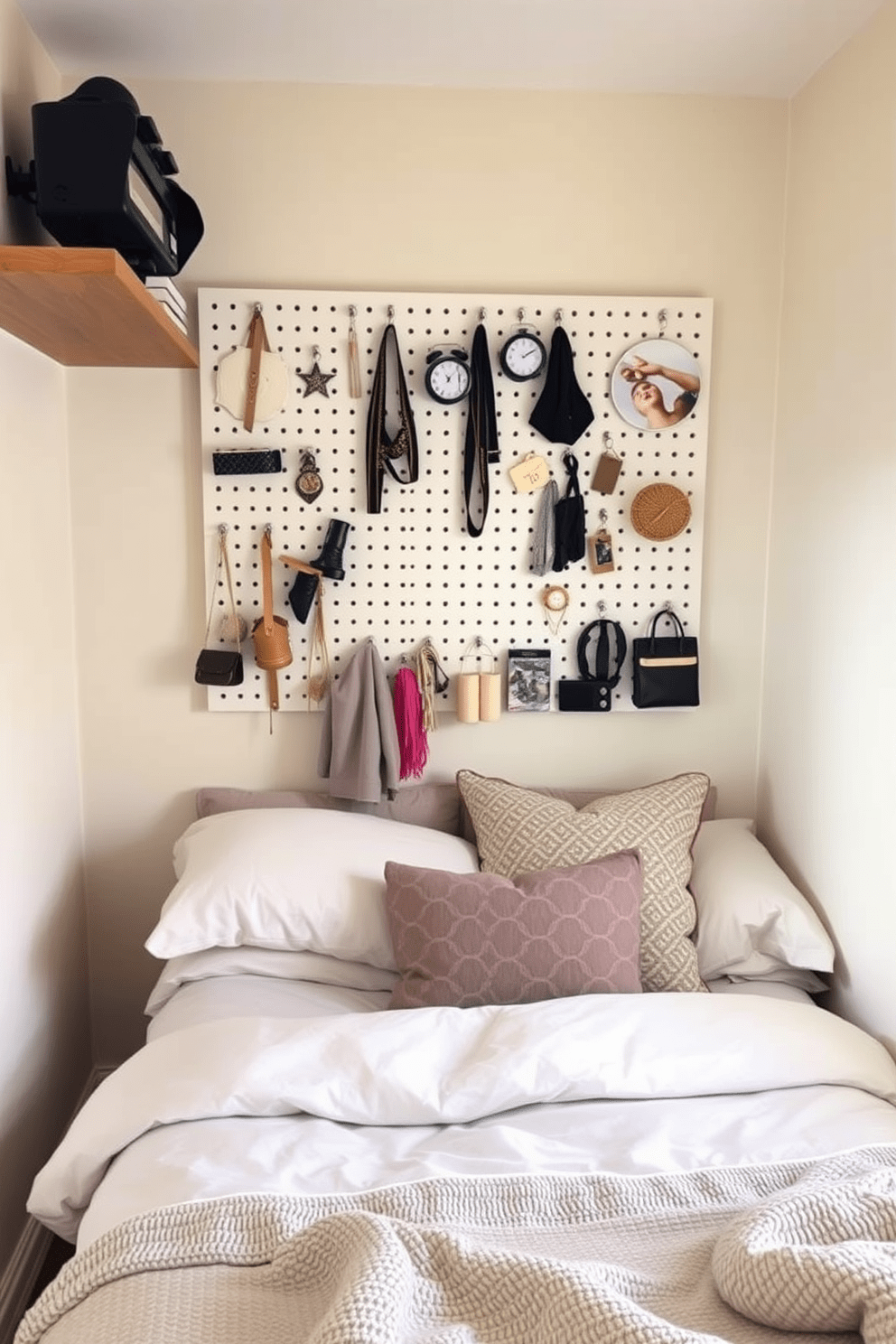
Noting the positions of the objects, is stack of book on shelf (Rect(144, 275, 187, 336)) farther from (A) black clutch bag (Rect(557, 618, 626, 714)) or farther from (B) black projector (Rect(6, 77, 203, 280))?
(A) black clutch bag (Rect(557, 618, 626, 714))

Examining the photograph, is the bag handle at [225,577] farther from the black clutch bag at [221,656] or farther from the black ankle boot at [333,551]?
the black ankle boot at [333,551]

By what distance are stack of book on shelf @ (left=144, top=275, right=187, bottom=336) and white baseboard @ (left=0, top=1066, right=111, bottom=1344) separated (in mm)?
1796

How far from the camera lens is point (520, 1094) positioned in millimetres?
1573

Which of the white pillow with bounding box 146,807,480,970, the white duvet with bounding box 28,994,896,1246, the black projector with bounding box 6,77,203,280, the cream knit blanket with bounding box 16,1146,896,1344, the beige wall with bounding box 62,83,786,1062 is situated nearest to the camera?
the cream knit blanket with bounding box 16,1146,896,1344

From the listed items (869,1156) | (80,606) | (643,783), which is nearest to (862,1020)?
(869,1156)

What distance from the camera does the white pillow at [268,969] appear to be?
6.57 feet

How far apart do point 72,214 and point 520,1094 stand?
1.56 metres

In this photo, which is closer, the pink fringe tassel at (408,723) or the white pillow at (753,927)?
the white pillow at (753,927)

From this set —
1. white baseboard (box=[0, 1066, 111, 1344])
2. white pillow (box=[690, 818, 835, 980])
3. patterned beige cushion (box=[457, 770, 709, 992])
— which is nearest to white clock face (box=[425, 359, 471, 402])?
patterned beige cushion (box=[457, 770, 709, 992])

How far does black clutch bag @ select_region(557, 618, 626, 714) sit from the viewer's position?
7.98ft

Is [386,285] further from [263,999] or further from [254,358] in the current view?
[263,999]

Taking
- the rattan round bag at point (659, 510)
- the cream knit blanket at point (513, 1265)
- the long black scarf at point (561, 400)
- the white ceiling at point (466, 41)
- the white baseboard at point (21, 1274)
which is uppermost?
the white ceiling at point (466, 41)

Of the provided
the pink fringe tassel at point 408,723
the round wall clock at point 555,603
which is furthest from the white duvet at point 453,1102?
the round wall clock at point 555,603

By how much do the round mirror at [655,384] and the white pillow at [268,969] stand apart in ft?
4.43
